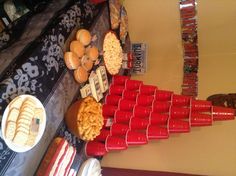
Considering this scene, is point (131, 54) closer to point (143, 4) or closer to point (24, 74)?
point (143, 4)

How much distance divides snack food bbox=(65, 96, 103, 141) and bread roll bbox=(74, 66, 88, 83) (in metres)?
0.14

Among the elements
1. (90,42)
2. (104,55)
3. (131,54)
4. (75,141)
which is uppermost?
(90,42)

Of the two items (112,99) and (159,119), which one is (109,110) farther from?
(159,119)

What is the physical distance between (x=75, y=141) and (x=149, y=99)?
559 millimetres

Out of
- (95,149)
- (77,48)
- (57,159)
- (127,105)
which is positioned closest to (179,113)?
(127,105)

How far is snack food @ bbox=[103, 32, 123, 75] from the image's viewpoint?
6.01 ft

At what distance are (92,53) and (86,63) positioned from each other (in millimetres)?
83

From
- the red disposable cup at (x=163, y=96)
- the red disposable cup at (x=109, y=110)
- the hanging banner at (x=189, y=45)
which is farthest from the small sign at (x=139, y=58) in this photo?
the red disposable cup at (x=109, y=110)

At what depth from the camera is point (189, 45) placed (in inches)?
86.6

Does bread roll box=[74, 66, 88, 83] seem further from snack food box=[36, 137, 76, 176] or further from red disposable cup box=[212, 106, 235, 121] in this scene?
red disposable cup box=[212, 106, 235, 121]

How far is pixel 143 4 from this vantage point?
2260mm

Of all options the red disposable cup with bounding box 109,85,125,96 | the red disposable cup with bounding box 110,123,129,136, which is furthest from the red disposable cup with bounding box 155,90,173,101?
the red disposable cup with bounding box 110,123,129,136

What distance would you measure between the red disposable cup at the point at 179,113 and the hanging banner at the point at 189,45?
Answer: 48cm

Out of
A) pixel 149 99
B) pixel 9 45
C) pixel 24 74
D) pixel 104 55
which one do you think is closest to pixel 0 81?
pixel 24 74
